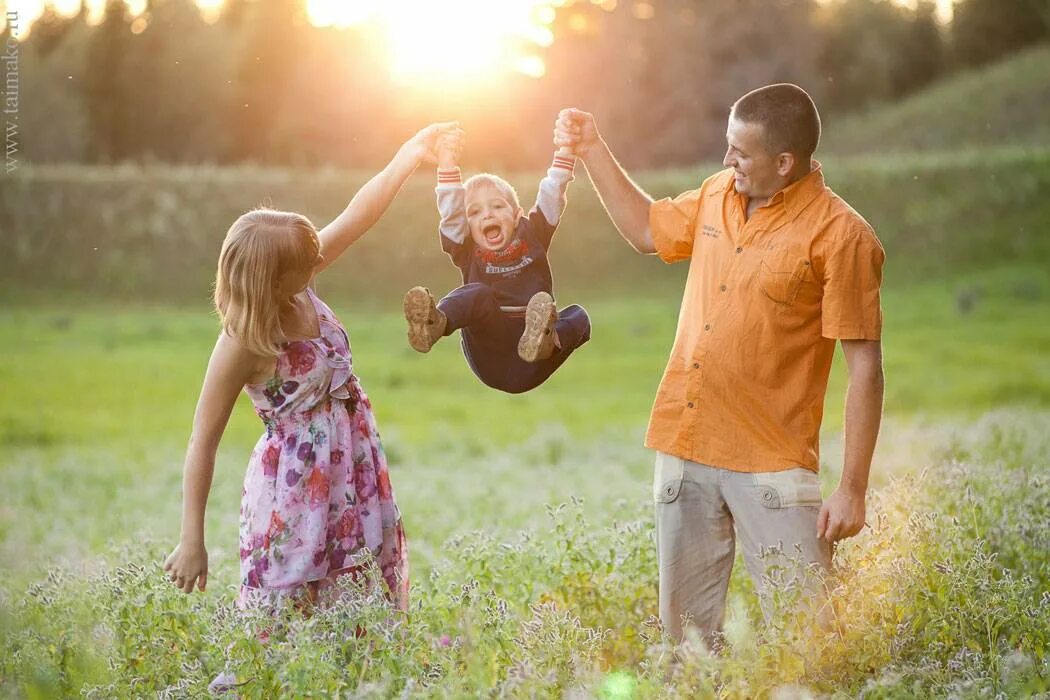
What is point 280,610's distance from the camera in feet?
15.1

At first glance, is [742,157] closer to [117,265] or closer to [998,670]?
[998,670]

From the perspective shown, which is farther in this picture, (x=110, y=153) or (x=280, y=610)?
(x=110, y=153)

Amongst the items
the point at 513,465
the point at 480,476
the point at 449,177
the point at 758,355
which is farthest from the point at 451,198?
the point at 513,465

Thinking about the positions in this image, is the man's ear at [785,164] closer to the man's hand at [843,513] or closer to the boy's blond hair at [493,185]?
the boy's blond hair at [493,185]

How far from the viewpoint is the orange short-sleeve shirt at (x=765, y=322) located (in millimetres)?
4652

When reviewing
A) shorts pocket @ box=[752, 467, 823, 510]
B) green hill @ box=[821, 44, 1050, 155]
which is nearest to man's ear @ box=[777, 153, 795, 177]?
shorts pocket @ box=[752, 467, 823, 510]

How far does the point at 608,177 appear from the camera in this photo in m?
5.21

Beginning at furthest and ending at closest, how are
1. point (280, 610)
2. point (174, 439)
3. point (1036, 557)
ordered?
1. point (174, 439)
2. point (1036, 557)
3. point (280, 610)

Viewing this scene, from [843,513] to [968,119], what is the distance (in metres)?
28.5

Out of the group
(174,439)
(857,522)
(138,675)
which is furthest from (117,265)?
(857,522)

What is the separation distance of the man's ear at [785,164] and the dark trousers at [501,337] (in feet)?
3.05

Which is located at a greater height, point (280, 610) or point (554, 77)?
point (554, 77)

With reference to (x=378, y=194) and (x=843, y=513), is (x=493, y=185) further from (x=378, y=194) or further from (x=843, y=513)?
(x=843, y=513)

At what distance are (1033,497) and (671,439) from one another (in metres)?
3.10
